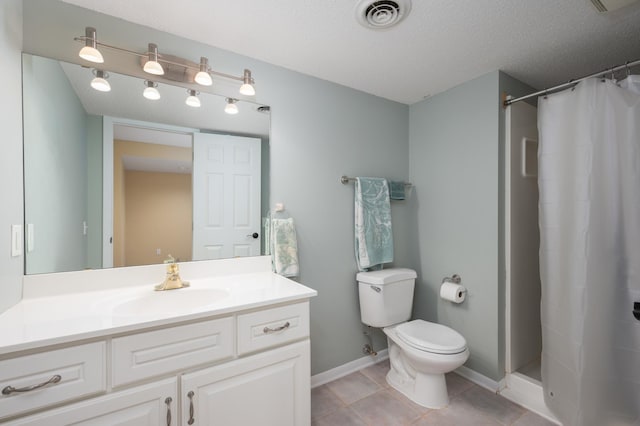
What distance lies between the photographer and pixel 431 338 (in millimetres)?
1803

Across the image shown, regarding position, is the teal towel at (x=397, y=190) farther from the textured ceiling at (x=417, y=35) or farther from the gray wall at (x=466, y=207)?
the textured ceiling at (x=417, y=35)

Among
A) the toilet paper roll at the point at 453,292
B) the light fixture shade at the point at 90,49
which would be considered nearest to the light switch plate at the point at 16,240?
the light fixture shade at the point at 90,49

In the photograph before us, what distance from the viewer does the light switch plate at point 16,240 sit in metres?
1.08

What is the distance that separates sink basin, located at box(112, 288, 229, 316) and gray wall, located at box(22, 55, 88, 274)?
1.16ft

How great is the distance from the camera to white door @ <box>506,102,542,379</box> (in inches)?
74.8

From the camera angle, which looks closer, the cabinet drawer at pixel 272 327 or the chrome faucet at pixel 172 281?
the cabinet drawer at pixel 272 327

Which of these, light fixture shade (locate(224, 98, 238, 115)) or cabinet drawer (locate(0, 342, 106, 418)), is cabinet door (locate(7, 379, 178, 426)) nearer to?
cabinet drawer (locate(0, 342, 106, 418))

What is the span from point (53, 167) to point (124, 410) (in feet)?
3.62

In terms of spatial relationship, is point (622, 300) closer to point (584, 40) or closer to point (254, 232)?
point (584, 40)

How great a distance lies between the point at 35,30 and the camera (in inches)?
48.4

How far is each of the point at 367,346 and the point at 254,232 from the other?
132 cm

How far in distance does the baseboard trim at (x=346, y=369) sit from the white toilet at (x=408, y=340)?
0.22 meters

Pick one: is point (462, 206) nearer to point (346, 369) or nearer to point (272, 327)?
point (346, 369)

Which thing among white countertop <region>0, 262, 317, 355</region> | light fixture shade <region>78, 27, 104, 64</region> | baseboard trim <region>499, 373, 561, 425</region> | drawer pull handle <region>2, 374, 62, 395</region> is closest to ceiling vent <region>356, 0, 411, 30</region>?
light fixture shade <region>78, 27, 104, 64</region>
